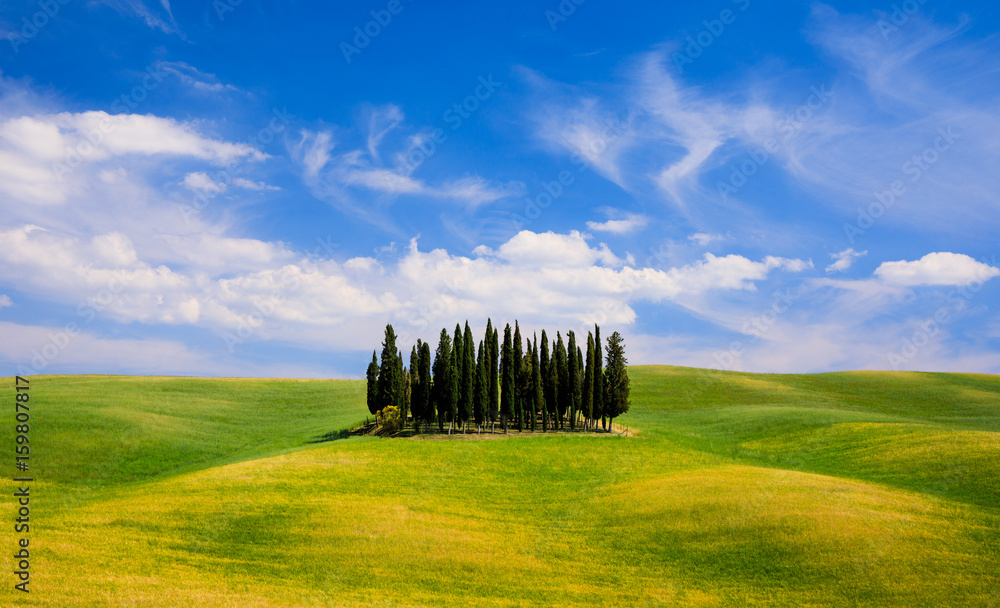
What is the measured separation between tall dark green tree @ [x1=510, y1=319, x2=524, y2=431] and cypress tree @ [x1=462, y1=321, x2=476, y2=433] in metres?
5.15

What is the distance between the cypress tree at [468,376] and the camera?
67750mm

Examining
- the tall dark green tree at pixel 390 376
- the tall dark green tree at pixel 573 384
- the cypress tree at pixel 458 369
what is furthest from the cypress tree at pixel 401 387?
the tall dark green tree at pixel 573 384

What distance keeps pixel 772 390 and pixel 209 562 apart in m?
107

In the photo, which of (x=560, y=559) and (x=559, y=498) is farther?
(x=559, y=498)

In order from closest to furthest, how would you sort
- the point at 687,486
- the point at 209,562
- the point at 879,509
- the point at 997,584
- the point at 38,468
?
the point at 997,584
the point at 209,562
the point at 879,509
the point at 687,486
the point at 38,468

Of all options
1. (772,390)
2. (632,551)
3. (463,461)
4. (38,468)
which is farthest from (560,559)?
(772,390)

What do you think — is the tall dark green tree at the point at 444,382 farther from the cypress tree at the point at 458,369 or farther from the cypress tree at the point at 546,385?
the cypress tree at the point at 546,385

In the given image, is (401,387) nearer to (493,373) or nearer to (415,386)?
(415,386)

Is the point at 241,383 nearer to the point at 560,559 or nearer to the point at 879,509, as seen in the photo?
the point at 560,559

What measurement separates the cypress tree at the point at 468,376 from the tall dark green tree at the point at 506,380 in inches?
156

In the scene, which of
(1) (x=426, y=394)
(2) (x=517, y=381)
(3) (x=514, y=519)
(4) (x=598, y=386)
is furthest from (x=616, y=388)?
(3) (x=514, y=519)

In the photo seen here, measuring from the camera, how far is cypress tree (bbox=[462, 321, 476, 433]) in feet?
222

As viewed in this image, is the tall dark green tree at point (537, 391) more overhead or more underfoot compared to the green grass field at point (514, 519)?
more overhead

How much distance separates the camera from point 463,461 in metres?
50.7
